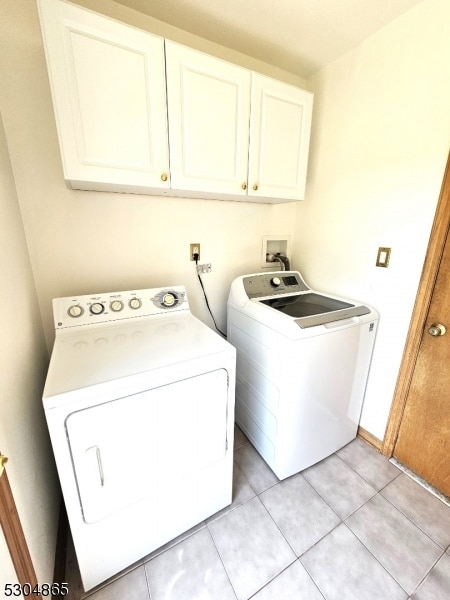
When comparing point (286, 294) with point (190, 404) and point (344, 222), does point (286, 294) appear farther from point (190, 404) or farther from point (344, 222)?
point (190, 404)

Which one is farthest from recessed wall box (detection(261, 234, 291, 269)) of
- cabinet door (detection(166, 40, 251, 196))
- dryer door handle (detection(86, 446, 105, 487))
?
dryer door handle (detection(86, 446, 105, 487))

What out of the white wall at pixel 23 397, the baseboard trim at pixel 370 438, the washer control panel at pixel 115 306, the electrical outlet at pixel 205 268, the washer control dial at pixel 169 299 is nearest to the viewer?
the white wall at pixel 23 397

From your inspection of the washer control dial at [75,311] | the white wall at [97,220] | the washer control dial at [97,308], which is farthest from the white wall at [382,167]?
the washer control dial at [75,311]

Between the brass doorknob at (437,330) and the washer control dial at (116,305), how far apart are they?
1.67 metres

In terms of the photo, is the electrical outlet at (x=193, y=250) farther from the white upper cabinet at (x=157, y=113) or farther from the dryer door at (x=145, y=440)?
the dryer door at (x=145, y=440)

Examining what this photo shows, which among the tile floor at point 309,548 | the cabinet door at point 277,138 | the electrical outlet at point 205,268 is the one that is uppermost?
the cabinet door at point 277,138

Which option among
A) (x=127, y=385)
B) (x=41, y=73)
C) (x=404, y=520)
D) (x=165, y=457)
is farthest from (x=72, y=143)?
(x=404, y=520)

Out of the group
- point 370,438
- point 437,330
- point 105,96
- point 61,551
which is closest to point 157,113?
point 105,96

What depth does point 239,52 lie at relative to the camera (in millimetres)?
1605

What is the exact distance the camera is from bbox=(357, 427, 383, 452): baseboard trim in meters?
1.71

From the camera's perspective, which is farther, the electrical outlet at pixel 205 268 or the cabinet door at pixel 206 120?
the electrical outlet at pixel 205 268

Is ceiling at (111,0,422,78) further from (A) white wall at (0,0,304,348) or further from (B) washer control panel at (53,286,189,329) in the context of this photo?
(B) washer control panel at (53,286,189,329)

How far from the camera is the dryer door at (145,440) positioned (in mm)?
882

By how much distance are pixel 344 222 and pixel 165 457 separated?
171cm
